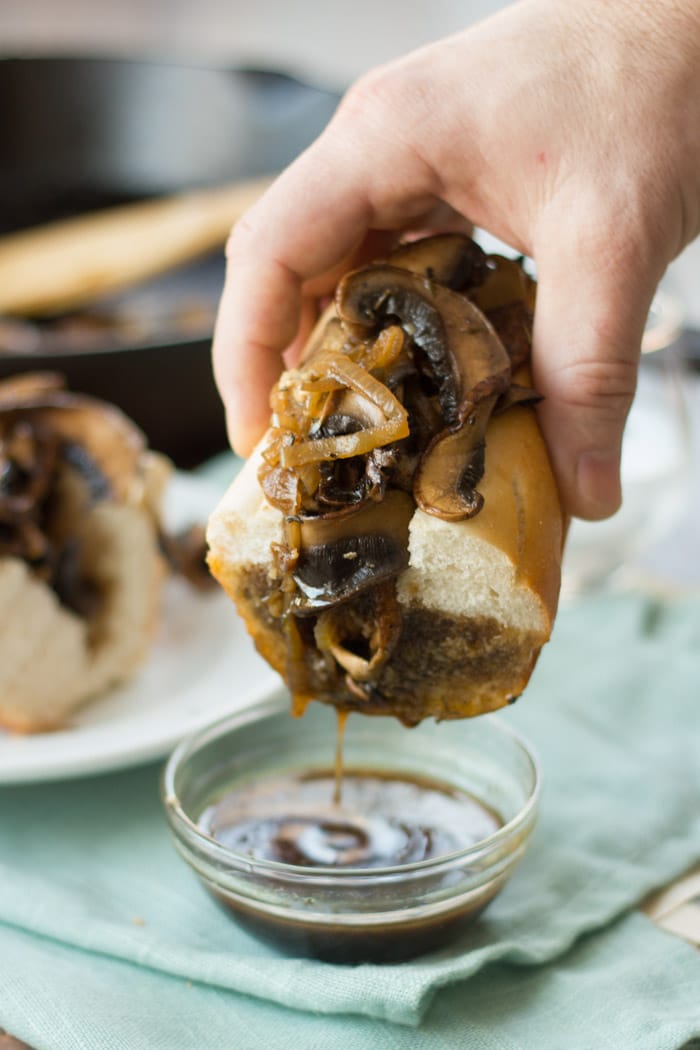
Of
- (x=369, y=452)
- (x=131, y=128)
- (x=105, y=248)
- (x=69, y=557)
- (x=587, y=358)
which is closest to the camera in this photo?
(x=369, y=452)

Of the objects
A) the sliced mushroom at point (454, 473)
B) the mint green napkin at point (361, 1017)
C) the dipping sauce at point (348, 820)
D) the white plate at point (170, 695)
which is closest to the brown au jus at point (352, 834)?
the dipping sauce at point (348, 820)

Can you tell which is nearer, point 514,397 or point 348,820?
point 514,397

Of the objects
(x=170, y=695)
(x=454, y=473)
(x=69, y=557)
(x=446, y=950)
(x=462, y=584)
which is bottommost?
(x=170, y=695)

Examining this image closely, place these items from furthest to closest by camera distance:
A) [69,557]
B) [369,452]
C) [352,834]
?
[69,557], [352,834], [369,452]

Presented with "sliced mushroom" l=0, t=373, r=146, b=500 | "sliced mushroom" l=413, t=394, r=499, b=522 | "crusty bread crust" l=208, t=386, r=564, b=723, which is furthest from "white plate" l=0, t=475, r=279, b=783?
"sliced mushroom" l=413, t=394, r=499, b=522

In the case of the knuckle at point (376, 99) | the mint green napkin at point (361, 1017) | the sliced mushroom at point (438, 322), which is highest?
the knuckle at point (376, 99)

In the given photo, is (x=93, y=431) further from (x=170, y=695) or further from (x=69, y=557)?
(x=170, y=695)

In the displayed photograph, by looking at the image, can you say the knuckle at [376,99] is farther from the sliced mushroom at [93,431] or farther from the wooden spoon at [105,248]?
the wooden spoon at [105,248]

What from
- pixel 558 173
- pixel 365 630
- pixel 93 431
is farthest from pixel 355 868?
pixel 93 431
